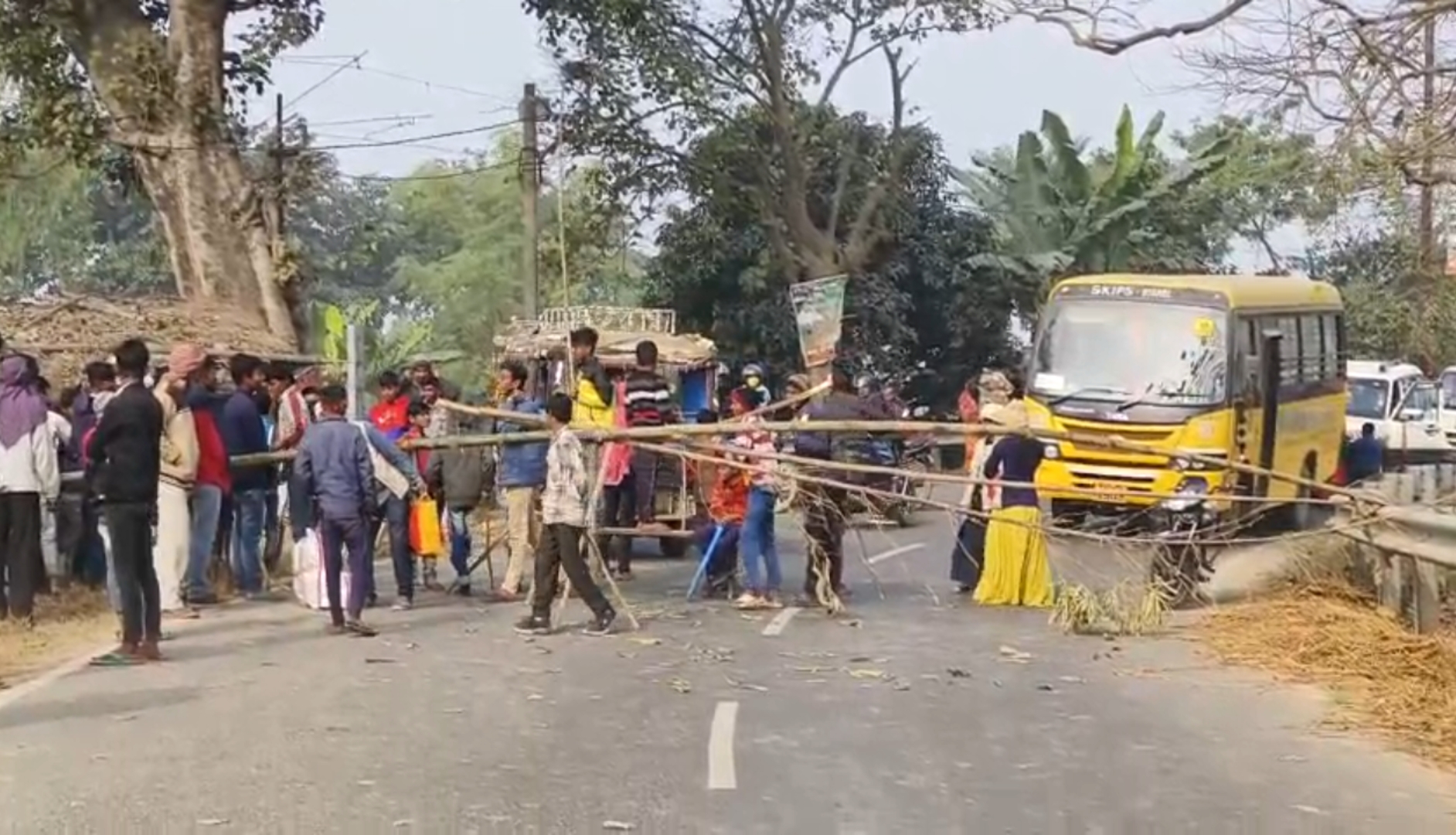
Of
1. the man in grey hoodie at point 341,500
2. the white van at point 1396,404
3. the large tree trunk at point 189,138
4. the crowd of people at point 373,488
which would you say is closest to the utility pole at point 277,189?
the large tree trunk at point 189,138

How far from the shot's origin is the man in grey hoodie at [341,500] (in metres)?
13.7

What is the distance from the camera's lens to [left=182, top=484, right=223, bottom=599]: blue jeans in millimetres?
14812

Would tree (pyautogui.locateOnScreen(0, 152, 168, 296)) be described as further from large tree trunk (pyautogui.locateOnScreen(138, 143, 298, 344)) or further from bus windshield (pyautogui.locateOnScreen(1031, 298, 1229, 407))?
bus windshield (pyautogui.locateOnScreen(1031, 298, 1229, 407))

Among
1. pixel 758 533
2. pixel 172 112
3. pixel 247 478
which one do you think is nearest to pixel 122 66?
pixel 172 112

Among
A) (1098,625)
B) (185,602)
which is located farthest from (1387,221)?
(185,602)

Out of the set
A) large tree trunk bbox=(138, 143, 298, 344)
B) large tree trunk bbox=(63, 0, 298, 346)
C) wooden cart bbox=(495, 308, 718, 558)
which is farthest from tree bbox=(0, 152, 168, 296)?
wooden cart bbox=(495, 308, 718, 558)

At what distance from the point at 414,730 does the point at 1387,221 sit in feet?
47.1

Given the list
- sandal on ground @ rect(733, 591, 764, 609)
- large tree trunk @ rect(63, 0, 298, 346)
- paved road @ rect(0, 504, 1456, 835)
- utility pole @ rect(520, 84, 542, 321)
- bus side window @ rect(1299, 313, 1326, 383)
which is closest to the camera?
paved road @ rect(0, 504, 1456, 835)

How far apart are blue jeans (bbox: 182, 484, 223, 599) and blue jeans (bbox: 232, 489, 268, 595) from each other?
46cm

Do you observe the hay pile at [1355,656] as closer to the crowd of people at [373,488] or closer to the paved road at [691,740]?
the paved road at [691,740]

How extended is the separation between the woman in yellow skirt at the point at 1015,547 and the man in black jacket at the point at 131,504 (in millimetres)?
6508

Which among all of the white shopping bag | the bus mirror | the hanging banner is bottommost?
the white shopping bag

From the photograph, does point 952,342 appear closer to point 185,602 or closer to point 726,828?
point 185,602

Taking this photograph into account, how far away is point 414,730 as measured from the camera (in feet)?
33.0
